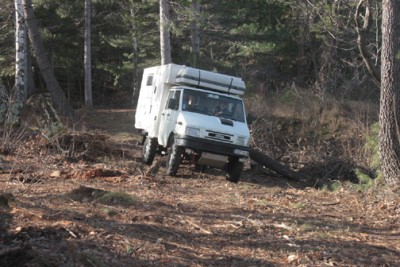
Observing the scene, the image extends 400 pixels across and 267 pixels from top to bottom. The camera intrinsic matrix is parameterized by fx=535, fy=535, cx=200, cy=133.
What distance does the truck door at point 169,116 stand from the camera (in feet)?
43.9

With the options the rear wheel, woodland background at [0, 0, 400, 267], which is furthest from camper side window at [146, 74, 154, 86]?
the rear wheel

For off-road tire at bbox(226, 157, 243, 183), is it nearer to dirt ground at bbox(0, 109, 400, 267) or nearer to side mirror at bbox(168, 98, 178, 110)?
dirt ground at bbox(0, 109, 400, 267)

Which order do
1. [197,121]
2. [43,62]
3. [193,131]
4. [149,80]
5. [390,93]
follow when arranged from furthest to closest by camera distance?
[43,62] → [149,80] → [197,121] → [193,131] → [390,93]

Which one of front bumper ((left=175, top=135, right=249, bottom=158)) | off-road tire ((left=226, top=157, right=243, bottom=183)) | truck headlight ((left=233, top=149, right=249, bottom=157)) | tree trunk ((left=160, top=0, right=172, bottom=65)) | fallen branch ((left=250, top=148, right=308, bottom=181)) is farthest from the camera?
tree trunk ((left=160, top=0, right=172, bottom=65))

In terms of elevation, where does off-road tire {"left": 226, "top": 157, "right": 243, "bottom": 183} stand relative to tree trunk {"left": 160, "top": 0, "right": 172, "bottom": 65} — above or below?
below

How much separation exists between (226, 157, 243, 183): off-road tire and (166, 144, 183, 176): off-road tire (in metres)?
1.28

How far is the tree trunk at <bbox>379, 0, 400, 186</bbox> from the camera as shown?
10539 mm

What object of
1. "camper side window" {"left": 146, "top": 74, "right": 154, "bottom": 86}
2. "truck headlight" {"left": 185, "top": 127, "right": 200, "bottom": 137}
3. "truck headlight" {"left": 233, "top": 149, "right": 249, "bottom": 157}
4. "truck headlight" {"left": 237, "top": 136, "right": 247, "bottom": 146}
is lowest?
"truck headlight" {"left": 233, "top": 149, "right": 249, "bottom": 157}

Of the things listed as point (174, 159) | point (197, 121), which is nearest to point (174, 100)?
point (197, 121)

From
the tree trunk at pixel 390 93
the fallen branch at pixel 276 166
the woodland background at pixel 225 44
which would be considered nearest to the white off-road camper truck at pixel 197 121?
the fallen branch at pixel 276 166

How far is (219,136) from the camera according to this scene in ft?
41.5

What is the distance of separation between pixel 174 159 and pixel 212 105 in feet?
5.84

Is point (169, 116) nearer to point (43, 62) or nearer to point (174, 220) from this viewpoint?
point (174, 220)

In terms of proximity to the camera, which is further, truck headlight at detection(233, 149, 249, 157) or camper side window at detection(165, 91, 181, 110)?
camper side window at detection(165, 91, 181, 110)
